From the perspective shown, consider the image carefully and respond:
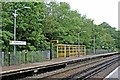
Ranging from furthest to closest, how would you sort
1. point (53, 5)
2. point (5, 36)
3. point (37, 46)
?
point (53, 5) < point (37, 46) < point (5, 36)

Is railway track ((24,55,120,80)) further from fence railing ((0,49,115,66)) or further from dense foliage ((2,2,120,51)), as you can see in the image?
dense foliage ((2,2,120,51))

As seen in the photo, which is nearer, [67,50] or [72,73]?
[72,73]

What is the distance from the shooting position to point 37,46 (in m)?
40.7

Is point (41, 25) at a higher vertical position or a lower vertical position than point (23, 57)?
higher

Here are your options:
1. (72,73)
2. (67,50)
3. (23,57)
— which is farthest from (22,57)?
(67,50)

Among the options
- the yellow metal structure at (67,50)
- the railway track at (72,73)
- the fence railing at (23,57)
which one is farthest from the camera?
the yellow metal structure at (67,50)

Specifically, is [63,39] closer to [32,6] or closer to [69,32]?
[69,32]

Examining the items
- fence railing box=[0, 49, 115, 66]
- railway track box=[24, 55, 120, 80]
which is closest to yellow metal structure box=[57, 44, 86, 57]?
fence railing box=[0, 49, 115, 66]

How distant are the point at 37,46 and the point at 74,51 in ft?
53.2

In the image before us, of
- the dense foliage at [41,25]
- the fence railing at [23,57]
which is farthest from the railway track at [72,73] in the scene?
the dense foliage at [41,25]

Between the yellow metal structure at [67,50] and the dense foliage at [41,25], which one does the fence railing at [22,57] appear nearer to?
the dense foliage at [41,25]

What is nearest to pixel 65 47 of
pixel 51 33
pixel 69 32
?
pixel 51 33

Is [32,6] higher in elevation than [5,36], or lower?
higher

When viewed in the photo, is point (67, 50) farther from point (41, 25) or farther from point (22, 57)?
point (22, 57)
